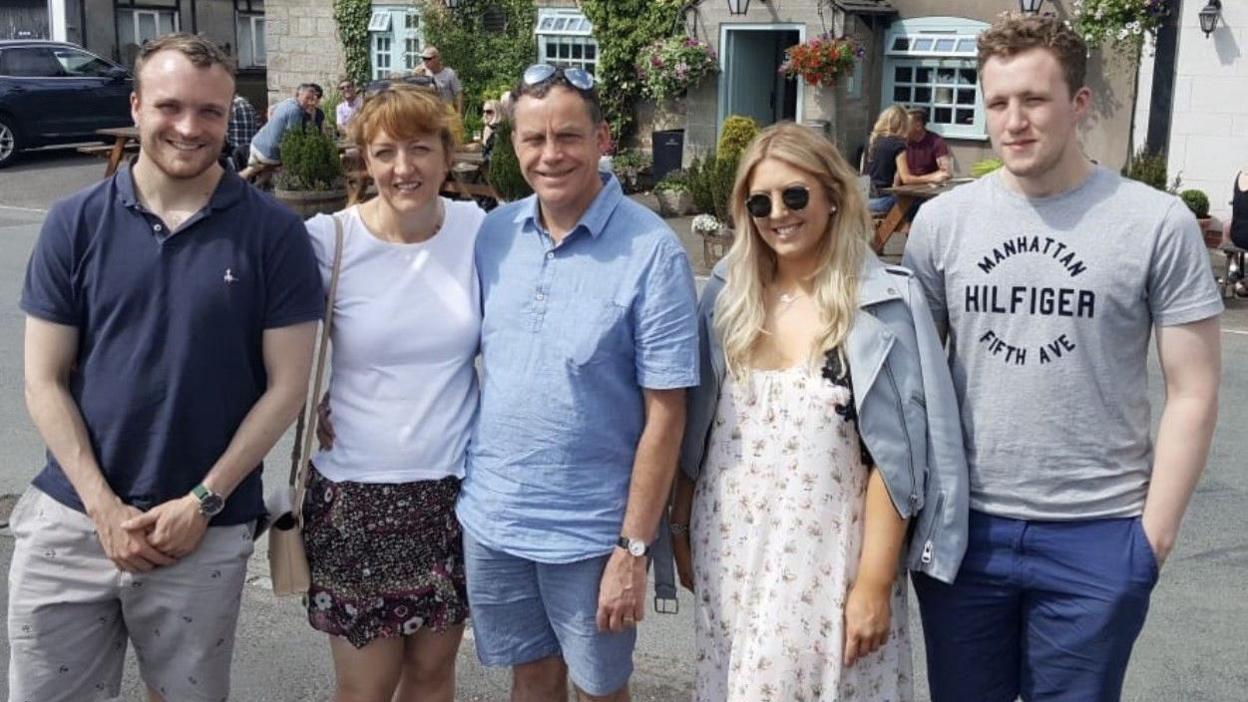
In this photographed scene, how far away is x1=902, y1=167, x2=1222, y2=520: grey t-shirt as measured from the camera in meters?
2.50

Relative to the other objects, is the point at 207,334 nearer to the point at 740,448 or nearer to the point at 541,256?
the point at 541,256

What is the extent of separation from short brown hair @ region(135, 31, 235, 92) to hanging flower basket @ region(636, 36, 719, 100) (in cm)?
1420

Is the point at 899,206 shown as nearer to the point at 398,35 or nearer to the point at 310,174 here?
the point at 310,174

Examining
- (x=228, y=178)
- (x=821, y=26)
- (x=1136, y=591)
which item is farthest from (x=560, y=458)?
(x=821, y=26)

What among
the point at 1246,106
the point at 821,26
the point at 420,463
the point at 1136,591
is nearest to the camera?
the point at 1136,591

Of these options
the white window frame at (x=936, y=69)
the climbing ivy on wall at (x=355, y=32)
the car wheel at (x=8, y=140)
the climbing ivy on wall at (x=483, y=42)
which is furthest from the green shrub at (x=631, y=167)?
the car wheel at (x=8, y=140)

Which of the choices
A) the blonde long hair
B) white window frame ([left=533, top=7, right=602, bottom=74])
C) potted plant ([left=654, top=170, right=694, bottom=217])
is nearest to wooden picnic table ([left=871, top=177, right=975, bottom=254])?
the blonde long hair

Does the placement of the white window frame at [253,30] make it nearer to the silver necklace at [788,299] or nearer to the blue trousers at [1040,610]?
the silver necklace at [788,299]

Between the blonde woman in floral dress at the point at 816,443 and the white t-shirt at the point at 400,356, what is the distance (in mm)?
583

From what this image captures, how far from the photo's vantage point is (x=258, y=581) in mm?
4715

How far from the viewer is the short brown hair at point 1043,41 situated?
8.21 feet

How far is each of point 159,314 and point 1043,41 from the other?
1832mm

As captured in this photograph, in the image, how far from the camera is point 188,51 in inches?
106

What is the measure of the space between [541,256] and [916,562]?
1.01 meters
